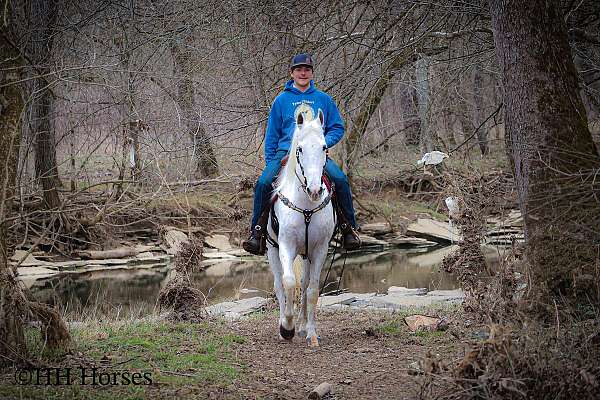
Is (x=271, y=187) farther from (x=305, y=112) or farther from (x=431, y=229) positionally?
(x=431, y=229)

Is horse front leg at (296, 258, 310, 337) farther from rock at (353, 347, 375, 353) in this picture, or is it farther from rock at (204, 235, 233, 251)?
rock at (204, 235, 233, 251)

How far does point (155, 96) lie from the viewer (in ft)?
42.8

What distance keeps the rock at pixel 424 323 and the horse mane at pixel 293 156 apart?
217cm

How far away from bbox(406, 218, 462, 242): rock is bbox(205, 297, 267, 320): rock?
35.9 ft

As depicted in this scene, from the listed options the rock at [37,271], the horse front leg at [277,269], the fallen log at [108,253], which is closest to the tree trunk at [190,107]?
the horse front leg at [277,269]

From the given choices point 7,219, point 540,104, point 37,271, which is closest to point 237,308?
point 7,219

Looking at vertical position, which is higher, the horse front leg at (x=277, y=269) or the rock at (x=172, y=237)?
the horse front leg at (x=277, y=269)

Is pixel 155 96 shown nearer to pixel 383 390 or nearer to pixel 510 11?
pixel 510 11

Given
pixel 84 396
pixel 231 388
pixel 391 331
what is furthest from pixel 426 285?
pixel 84 396

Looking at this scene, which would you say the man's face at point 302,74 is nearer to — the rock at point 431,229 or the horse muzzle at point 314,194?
the horse muzzle at point 314,194

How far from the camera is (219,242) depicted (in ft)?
64.8

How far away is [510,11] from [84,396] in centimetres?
474

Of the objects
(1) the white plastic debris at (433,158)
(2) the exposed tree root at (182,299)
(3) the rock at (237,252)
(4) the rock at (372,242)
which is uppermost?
(1) the white plastic debris at (433,158)

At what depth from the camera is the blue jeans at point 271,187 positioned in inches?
282
